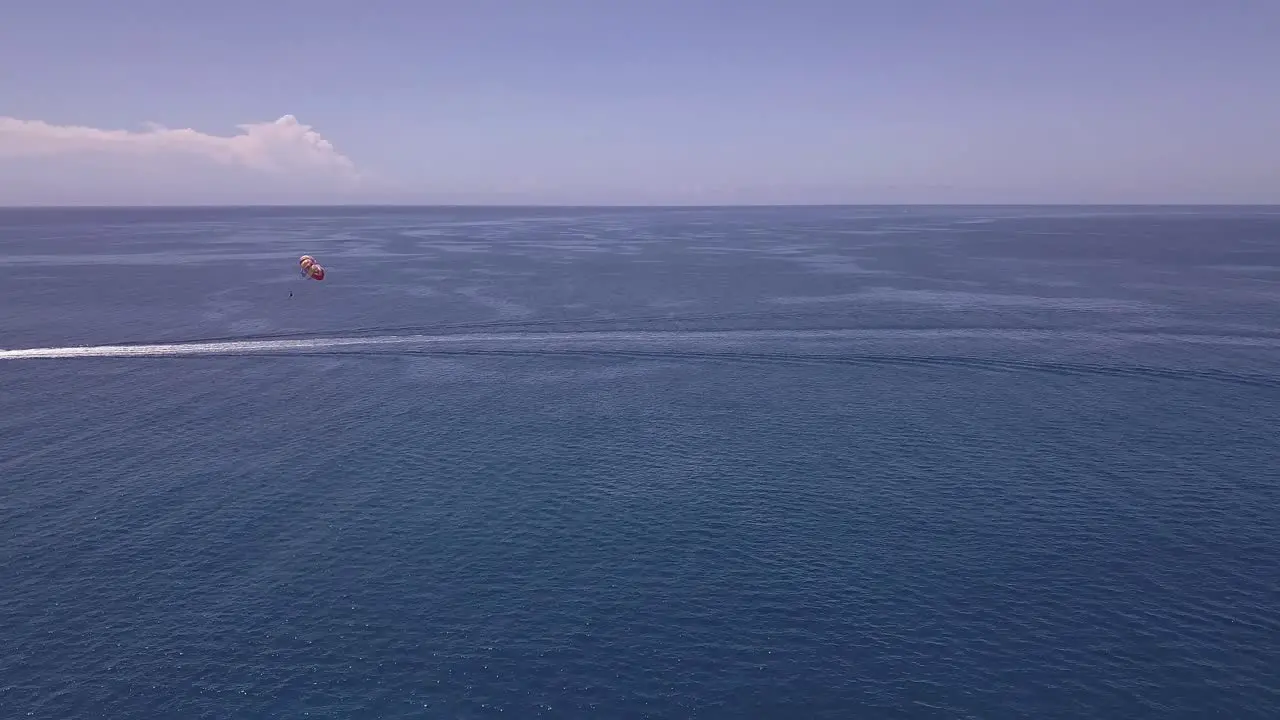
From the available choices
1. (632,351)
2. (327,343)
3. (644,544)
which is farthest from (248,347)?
(644,544)

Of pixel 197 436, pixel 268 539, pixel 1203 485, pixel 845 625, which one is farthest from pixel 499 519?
pixel 1203 485

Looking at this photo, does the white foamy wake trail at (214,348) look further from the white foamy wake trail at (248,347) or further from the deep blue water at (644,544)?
the deep blue water at (644,544)

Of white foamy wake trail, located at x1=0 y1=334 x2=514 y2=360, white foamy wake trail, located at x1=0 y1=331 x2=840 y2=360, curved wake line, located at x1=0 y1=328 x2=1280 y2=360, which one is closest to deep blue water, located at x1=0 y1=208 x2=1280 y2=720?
white foamy wake trail, located at x1=0 y1=334 x2=514 y2=360

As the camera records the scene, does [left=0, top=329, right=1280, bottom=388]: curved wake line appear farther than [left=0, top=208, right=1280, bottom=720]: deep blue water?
Yes

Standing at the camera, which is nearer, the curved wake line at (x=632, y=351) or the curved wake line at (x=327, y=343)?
the curved wake line at (x=632, y=351)

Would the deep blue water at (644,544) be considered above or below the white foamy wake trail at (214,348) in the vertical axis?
below

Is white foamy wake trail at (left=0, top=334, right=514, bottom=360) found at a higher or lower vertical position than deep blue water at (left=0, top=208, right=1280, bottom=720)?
higher

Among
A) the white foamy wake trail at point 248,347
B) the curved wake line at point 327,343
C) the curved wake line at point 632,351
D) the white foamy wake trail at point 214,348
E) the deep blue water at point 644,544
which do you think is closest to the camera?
the deep blue water at point 644,544

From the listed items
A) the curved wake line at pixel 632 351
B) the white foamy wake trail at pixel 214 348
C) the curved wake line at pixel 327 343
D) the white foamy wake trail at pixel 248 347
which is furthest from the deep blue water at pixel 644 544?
the curved wake line at pixel 327 343

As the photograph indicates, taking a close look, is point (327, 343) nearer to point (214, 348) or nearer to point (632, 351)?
point (214, 348)

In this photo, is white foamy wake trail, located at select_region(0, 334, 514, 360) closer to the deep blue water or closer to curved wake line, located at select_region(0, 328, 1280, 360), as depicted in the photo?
curved wake line, located at select_region(0, 328, 1280, 360)

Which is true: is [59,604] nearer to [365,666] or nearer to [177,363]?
[365,666]
